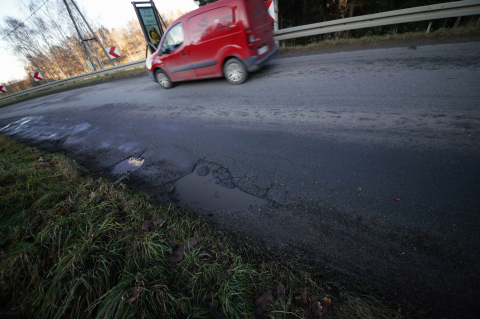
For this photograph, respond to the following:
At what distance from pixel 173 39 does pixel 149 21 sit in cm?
647

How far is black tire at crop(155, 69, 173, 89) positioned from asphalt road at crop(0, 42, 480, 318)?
175 centimetres

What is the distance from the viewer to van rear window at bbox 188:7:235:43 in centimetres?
494

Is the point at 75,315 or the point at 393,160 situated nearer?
the point at 75,315

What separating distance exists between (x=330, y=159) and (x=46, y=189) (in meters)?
4.07

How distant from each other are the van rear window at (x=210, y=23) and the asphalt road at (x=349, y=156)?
150 centimetres

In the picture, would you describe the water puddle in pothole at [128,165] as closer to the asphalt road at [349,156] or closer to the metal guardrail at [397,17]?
the asphalt road at [349,156]

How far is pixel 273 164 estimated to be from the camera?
9.48ft

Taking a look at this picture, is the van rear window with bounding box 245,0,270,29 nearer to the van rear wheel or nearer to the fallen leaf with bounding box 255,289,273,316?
the van rear wheel

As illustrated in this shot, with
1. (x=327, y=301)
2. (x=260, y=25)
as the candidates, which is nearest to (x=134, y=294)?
(x=327, y=301)

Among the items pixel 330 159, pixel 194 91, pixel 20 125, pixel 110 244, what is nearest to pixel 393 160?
pixel 330 159

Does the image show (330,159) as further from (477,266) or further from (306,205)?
(477,266)

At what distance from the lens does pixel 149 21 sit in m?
10.6

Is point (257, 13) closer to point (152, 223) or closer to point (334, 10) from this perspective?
point (152, 223)

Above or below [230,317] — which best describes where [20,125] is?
above
